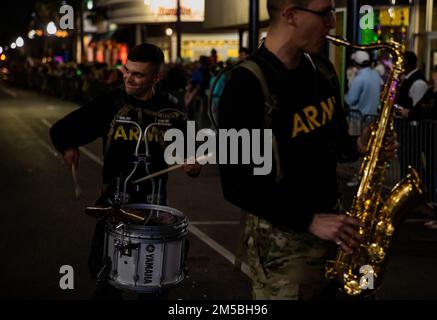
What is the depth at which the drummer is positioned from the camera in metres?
4.52

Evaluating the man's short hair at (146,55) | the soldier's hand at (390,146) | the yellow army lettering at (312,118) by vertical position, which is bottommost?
the soldier's hand at (390,146)

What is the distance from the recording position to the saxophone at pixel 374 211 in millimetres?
3393

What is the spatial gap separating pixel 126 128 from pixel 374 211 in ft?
5.23

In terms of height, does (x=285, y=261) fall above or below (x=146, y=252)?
above

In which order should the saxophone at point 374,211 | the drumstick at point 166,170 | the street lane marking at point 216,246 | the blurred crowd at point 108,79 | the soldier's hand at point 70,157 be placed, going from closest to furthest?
1. the saxophone at point 374,211
2. the drumstick at point 166,170
3. the soldier's hand at point 70,157
4. the street lane marking at point 216,246
5. the blurred crowd at point 108,79

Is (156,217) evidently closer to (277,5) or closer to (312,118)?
(312,118)

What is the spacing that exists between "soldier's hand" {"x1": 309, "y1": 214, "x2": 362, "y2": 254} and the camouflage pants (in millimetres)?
198

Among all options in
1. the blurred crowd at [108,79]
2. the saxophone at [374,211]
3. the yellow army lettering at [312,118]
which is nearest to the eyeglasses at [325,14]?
the saxophone at [374,211]

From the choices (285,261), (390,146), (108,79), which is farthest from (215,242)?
(108,79)

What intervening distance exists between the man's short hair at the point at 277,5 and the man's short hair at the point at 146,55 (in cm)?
166

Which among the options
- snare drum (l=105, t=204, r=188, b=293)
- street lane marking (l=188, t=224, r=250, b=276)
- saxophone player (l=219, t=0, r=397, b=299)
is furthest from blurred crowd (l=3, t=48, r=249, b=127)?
street lane marking (l=188, t=224, r=250, b=276)

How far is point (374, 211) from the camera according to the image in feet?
12.3

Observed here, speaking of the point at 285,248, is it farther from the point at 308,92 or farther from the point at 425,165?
the point at 425,165

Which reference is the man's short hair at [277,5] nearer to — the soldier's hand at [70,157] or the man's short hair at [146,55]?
the man's short hair at [146,55]
